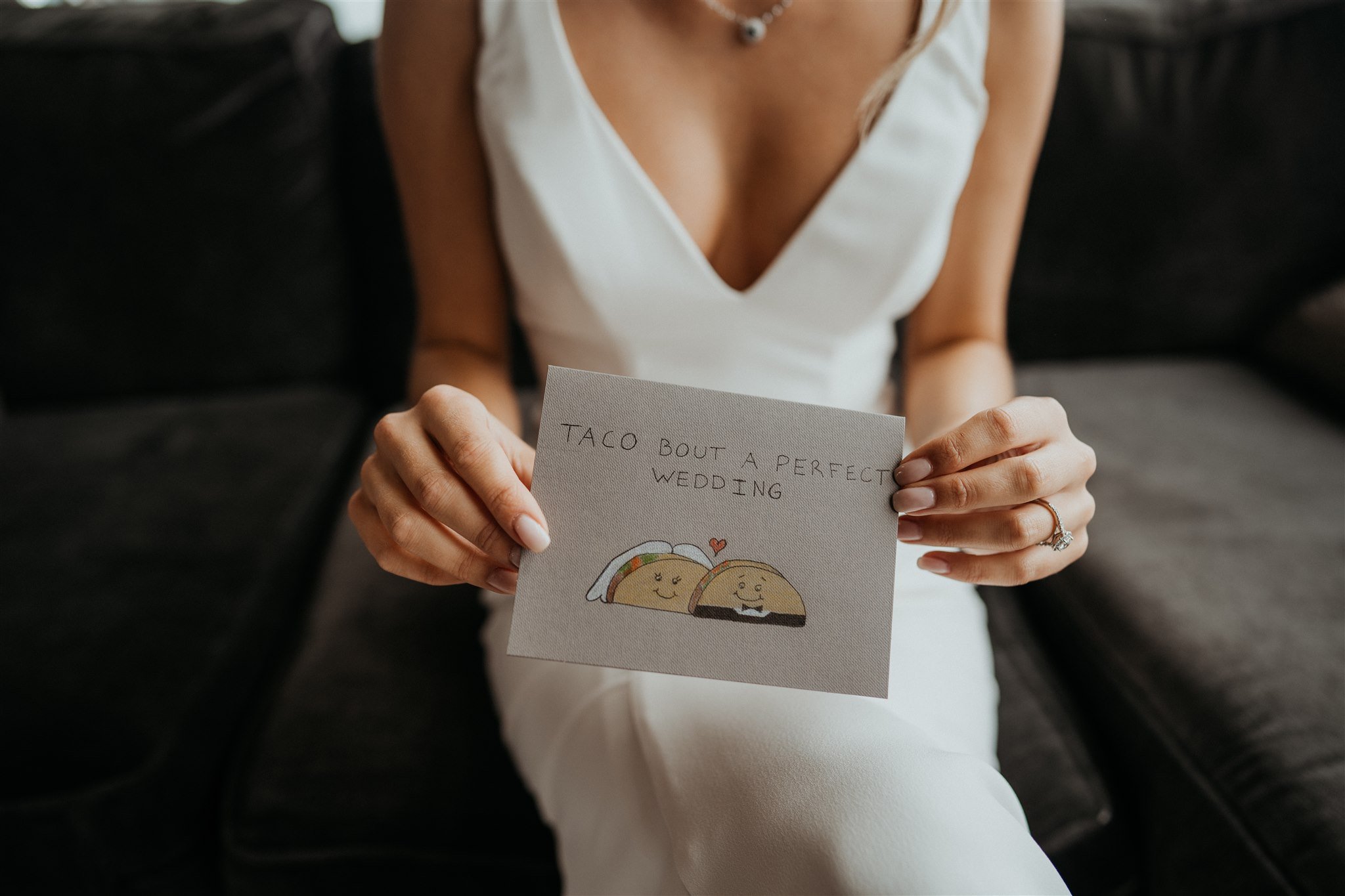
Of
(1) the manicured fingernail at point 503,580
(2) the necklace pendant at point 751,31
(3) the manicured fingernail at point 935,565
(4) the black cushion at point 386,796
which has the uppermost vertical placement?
(2) the necklace pendant at point 751,31

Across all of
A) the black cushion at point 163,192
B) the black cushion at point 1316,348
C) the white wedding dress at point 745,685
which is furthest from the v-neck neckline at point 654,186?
the black cushion at point 1316,348

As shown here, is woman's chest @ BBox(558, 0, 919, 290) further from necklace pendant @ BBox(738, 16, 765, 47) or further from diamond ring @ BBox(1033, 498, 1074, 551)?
diamond ring @ BBox(1033, 498, 1074, 551)

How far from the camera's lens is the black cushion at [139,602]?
0.83 metres

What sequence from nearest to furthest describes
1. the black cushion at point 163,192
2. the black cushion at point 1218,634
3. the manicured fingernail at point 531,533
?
the manicured fingernail at point 531,533 < the black cushion at point 1218,634 < the black cushion at point 163,192

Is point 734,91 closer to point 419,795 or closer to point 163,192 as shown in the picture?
point 419,795

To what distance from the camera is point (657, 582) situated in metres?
0.55

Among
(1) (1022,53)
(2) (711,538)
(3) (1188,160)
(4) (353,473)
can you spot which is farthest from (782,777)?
(3) (1188,160)

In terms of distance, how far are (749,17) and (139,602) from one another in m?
0.99

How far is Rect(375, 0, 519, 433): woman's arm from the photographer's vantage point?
825mm

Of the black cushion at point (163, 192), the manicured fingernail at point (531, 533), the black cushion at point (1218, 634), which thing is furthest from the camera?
the black cushion at point (163, 192)

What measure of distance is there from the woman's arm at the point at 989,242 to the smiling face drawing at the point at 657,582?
15.7 inches

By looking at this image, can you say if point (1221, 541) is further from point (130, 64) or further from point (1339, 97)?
point (130, 64)

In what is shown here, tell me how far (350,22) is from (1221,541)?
2.13 meters

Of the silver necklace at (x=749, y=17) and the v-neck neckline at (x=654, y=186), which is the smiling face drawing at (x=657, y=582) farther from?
the silver necklace at (x=749, y=17)
